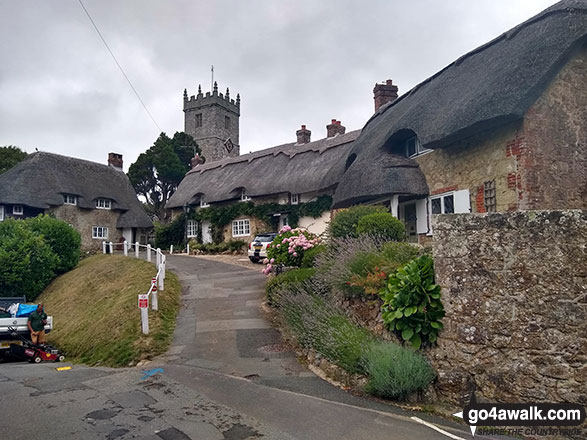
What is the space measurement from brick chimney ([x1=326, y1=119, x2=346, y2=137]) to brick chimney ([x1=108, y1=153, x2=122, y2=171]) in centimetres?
2150

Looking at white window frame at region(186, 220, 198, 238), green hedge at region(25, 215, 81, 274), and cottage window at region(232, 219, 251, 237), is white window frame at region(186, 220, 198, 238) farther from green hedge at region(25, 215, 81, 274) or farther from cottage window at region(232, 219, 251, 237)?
green hedge at region(25, 215, 81, 274)

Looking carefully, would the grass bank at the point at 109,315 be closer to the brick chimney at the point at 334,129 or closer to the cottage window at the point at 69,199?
the cottage window at the point at 69,199

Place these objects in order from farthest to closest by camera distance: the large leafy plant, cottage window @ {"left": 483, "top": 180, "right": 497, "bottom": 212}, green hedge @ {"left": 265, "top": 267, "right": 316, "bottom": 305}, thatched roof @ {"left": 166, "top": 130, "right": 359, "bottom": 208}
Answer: thatched roof @ {"left": 166, "top": 130, "right": 359, "bottom": 208}, cottage window @ {"left": 483, "top": 180, "right": 497, "bottom": 212}, green hedge @ {"left": 265, "top": 267, "right": 316, "bottom": 305}, the large leafy plant

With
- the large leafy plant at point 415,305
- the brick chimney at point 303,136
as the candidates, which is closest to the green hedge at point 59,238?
the brick chimney at point 303,136

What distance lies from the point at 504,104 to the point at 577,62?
121 inches

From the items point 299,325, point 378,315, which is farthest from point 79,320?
point 378,315

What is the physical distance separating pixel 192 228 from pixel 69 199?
9.56m

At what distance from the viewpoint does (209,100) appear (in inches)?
2549

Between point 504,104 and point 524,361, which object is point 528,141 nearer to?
point 504,104

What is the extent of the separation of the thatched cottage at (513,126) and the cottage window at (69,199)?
27.1 metres

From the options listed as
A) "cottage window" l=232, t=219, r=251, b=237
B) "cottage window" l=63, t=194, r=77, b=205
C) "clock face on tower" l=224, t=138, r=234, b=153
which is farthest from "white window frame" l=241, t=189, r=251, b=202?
"clock face on tower" l=224, t=138, r=234, b=153

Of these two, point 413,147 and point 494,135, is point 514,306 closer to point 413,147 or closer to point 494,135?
point 494,135

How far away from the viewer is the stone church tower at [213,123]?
2478 inches

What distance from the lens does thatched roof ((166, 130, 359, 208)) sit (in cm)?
2508
